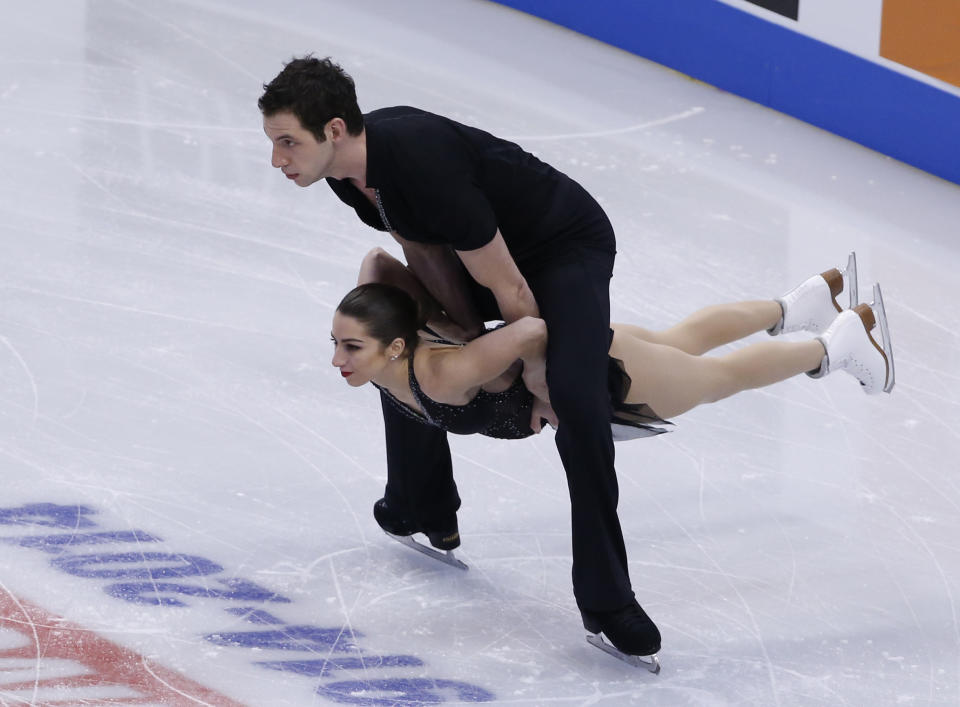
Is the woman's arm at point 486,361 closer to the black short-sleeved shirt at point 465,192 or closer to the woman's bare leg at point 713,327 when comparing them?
the black short-sleeved shirt at point 465,192

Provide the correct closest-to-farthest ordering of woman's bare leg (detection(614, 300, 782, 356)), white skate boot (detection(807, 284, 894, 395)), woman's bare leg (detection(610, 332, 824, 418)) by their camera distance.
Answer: woman's bare leg (detection(610, 332, 824, 418)) < woman's bare leg (detection(614, 300, 782, 356)) < white skate boot (detection(807, 284, 894, 395))

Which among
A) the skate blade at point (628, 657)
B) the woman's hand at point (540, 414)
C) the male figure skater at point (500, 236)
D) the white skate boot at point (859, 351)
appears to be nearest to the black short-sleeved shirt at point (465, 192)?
the male figure skater at point (500, 236)

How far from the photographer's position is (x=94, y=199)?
19.9 ft

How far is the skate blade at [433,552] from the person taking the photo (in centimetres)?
412

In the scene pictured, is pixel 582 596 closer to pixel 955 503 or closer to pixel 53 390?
pixel 955 503

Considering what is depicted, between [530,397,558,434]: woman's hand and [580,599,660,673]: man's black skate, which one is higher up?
[530,397,558,434]: woman's hand

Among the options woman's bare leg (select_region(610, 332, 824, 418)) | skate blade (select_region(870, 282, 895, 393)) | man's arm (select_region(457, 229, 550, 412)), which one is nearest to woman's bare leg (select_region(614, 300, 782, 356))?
woman's bare leg (select_region(610, 332, 824, 418))

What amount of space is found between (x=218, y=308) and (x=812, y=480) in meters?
2.10

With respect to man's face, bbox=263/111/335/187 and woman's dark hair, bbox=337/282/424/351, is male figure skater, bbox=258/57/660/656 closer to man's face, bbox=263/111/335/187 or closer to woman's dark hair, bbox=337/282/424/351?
man's face, bbox=263/111/335/187

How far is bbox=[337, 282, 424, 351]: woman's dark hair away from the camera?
11.9ft

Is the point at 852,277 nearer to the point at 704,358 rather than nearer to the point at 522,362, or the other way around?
the point at 704,358

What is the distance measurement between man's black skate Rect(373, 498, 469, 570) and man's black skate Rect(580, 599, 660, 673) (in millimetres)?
519

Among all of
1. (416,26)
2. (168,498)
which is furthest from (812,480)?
(416,26)

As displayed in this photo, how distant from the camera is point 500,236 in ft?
11.3
